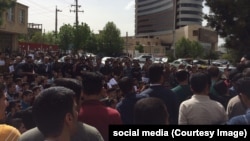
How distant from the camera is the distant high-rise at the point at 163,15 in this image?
149 meters

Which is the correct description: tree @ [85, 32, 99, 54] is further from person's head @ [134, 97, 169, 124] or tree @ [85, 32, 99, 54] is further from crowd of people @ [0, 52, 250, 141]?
person's head @ [134, 97, 169, 124]

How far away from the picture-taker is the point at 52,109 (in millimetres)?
2740

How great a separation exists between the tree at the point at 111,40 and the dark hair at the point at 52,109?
6836cm

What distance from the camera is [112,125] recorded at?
409 centimetres

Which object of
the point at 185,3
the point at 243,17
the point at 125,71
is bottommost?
the point at 125,71

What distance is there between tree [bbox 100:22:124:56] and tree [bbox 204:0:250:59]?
5080cm

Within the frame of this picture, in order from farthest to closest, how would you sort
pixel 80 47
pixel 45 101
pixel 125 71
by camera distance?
pixel 80 47, pixel 125 71, pixel 45 101

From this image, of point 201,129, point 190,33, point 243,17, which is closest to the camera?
point 201,129

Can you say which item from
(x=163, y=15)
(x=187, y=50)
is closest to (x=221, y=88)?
(x=187, y=50)

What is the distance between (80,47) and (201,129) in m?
59.3

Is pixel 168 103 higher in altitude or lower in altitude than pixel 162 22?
lower

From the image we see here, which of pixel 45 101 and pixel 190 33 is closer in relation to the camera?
pixel 45 101

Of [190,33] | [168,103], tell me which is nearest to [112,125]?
[168,103]

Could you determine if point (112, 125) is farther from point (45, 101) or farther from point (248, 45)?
point (248, 45)
